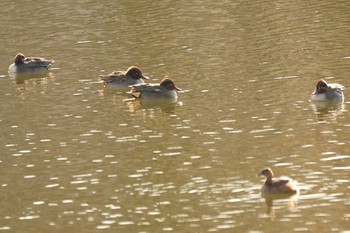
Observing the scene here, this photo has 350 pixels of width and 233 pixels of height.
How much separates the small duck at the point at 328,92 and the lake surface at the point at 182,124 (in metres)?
0.38

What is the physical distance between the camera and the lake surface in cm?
2647

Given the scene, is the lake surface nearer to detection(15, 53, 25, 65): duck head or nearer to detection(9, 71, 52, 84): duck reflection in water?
detection(9, 71, 52, 84): duck reflection in water

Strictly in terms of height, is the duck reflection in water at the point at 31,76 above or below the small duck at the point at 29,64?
below

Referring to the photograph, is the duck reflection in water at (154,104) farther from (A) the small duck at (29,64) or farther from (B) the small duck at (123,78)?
(A) the small duck at (29,64)

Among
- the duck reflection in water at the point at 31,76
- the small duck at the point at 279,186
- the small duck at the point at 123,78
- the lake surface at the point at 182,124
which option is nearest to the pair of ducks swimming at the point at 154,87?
the small duck at the point at 123,78

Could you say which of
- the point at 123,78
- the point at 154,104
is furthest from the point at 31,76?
the point at 154,104

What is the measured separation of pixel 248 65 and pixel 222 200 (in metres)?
15.8

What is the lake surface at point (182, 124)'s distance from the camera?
26469 mm

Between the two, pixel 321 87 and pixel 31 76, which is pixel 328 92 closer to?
pixel 321 87

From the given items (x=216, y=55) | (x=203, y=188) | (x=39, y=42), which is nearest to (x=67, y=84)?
(x=216, y=55)

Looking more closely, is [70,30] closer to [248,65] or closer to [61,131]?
[248,65]

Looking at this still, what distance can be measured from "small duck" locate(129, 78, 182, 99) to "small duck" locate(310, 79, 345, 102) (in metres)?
4.95

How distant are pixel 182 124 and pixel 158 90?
14.3ft

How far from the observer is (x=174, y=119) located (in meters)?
36.0
